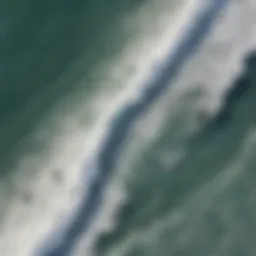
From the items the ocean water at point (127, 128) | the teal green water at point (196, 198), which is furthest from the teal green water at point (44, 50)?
the teal green water at point (196, 198)

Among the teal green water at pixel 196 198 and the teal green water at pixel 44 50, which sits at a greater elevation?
the teal green water at pixel 44 50

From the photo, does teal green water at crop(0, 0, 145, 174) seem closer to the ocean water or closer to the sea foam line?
the ocean water

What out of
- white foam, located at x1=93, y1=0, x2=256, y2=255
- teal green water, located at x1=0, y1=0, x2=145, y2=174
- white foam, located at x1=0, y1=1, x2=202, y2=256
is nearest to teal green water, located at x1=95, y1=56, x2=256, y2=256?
white foam, located at x1=93, y1=0, x2=256, y2=255

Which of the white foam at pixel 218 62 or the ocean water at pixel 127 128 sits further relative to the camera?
the white foam at pixel 218 62

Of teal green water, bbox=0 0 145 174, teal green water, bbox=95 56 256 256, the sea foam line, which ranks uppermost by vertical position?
teal green water, bbox=0 0 145 174

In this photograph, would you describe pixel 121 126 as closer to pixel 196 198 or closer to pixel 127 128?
pixel 127 128

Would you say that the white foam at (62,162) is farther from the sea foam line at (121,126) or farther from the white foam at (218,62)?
A: the white foam at (218,62)

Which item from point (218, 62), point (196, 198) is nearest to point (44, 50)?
point (218, 62)
